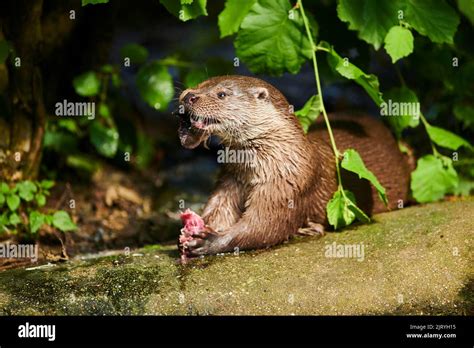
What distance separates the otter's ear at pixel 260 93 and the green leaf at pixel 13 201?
1.35 meters

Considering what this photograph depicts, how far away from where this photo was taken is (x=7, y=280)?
3213mm

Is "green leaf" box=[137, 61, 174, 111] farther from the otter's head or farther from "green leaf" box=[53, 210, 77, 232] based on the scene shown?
the otter's head

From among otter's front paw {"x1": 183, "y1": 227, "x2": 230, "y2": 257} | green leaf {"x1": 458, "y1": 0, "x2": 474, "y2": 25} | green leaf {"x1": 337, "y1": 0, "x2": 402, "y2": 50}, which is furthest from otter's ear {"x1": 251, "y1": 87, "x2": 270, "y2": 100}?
green leaf {"x1": 458, "y1": 0, "x2": 474, "y2": 25}

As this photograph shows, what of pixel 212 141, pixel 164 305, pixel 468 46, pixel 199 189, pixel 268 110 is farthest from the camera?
pixel 212 141

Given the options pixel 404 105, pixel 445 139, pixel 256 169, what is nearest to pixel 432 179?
pixel 445 139

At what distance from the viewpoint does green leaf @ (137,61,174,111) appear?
4.47m

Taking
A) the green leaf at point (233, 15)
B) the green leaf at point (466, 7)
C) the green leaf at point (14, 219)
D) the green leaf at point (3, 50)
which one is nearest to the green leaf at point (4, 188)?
the green leaf at point (14, 219)

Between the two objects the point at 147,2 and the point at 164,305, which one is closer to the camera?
the point at 164,305

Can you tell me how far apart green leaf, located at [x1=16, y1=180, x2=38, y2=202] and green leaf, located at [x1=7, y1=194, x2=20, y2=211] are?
0.12ft

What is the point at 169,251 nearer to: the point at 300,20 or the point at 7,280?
the point at 7,280

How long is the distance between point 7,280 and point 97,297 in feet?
1.45

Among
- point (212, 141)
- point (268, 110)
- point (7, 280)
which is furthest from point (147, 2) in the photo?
point (7, 280)

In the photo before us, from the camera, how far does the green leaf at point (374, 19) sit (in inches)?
146

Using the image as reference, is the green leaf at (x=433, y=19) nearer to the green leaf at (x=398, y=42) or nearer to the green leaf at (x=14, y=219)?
the green leaf at (x=398, y=42)
